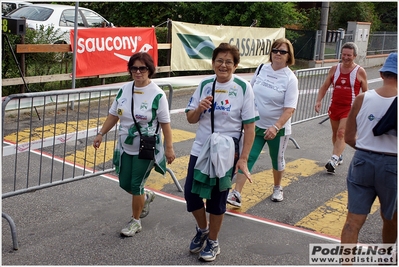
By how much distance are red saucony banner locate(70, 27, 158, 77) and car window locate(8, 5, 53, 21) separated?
12.2 feet

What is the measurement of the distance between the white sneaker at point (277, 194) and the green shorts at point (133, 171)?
1.92m

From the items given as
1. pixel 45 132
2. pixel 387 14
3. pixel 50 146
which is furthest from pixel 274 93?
pixel 387 14

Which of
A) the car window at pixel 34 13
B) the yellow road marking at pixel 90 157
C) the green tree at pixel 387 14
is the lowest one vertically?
the yellow road marking at pixel 90 157

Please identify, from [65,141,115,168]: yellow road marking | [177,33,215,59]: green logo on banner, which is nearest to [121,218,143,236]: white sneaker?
[65,141,115,168]: yellow road marking

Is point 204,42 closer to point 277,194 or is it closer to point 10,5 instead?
point 10,5

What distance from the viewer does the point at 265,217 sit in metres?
5.79

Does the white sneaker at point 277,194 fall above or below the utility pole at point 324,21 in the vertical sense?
below

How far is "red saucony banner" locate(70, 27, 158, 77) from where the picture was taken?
1102 cm

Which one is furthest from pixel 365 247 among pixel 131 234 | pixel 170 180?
pixel 170 180

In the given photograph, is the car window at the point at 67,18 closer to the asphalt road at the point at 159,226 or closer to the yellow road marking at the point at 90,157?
the yellow road marking at the point at 90,157

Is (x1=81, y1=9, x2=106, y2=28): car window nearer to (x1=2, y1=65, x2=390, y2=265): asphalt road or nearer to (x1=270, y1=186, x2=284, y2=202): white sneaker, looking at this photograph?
(x1=2, y1=65, x2=390, y2=265): asphalt road

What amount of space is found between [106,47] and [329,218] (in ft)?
24.0

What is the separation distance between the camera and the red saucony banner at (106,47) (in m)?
11.0

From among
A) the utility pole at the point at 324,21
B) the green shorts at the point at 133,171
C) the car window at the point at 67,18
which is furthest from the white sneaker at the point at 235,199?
the utility pole at the point at 324,21
